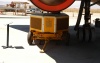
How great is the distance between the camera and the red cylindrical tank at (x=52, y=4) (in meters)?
6.71

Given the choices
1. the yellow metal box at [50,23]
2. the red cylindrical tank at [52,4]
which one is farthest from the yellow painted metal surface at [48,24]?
the red cylindrical tank at [52,4]

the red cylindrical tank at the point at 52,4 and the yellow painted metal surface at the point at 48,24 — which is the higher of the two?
the red cylindrical tank at the point at 52,4

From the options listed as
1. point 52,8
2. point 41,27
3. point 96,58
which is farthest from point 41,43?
point 52,8

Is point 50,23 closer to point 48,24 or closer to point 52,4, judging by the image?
point 48,24

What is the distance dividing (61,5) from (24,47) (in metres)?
5.24

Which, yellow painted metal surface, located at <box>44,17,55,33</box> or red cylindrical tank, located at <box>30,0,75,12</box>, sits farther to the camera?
yellow painted metal surface, located at <box>44,17,55,33</box>

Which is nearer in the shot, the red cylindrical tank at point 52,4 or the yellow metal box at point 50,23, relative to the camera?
the red cylindrical tank at point 52,4

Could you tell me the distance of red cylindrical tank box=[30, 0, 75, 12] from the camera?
22.0ft

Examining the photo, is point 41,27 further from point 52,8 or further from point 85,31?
point 52,8

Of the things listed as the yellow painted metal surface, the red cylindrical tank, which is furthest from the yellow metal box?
the red cylindrical tank

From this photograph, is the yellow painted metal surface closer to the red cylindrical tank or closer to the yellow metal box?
the yellow metal box

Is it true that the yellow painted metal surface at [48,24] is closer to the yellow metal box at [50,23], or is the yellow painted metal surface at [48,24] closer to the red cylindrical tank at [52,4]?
the yellow metal box at [50,23]

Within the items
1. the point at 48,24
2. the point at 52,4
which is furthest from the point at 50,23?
the point at 52,4

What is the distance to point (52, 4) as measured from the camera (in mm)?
6754
